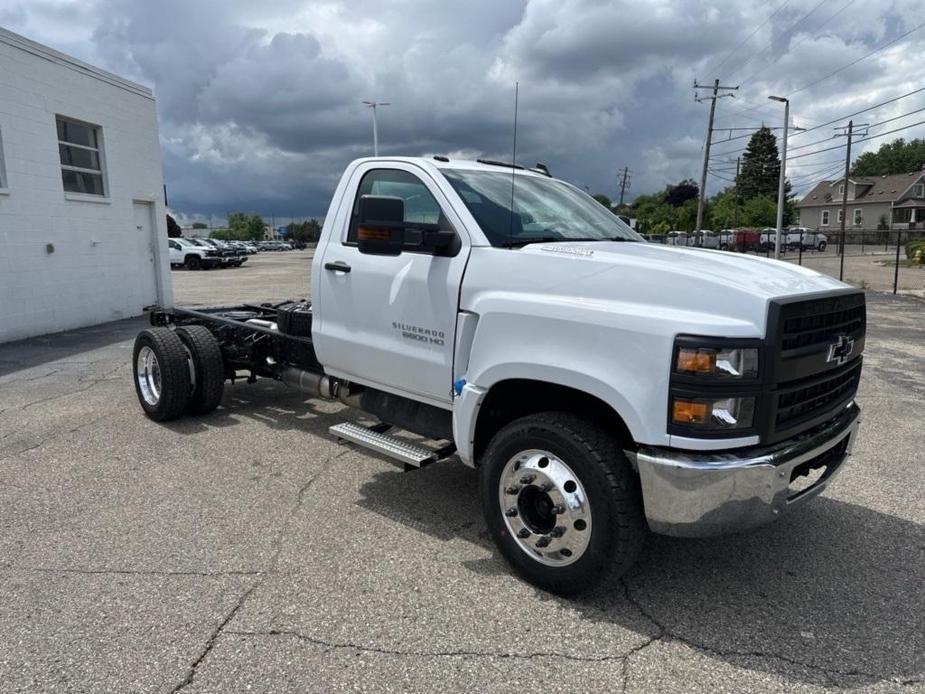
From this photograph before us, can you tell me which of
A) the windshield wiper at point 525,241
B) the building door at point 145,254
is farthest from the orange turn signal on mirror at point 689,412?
the building door at point 145,254

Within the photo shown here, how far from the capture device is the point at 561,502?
3180mm

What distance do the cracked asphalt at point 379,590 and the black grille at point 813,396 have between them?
955 mm

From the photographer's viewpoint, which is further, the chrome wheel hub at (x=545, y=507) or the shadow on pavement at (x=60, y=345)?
the shadow on pavement at (x=60, y=345)

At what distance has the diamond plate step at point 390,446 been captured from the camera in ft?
12.9

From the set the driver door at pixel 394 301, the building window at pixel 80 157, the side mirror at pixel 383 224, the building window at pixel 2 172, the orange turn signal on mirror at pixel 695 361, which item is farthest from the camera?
the building window at pixel 80 157

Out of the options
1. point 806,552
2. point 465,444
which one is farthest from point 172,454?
point 806,552

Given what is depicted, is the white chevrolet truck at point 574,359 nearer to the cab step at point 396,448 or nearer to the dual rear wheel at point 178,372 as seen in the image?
the cab step at point 396,448

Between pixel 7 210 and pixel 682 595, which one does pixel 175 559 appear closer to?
pixel 682 595

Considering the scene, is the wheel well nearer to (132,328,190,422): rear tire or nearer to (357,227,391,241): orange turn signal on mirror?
(357,227,391,241): orange turn signal on mirror

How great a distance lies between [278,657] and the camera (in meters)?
2.90

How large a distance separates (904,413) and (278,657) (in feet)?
21.2


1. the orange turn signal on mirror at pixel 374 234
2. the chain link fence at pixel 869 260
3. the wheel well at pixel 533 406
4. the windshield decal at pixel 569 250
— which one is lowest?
the chain link fence at pixel 869 260

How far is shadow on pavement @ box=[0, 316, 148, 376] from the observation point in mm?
9672

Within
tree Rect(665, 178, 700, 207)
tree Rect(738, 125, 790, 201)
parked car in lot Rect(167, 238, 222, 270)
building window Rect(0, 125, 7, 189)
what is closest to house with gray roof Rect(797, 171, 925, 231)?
tree Rect(738, 125, 790, 201)
